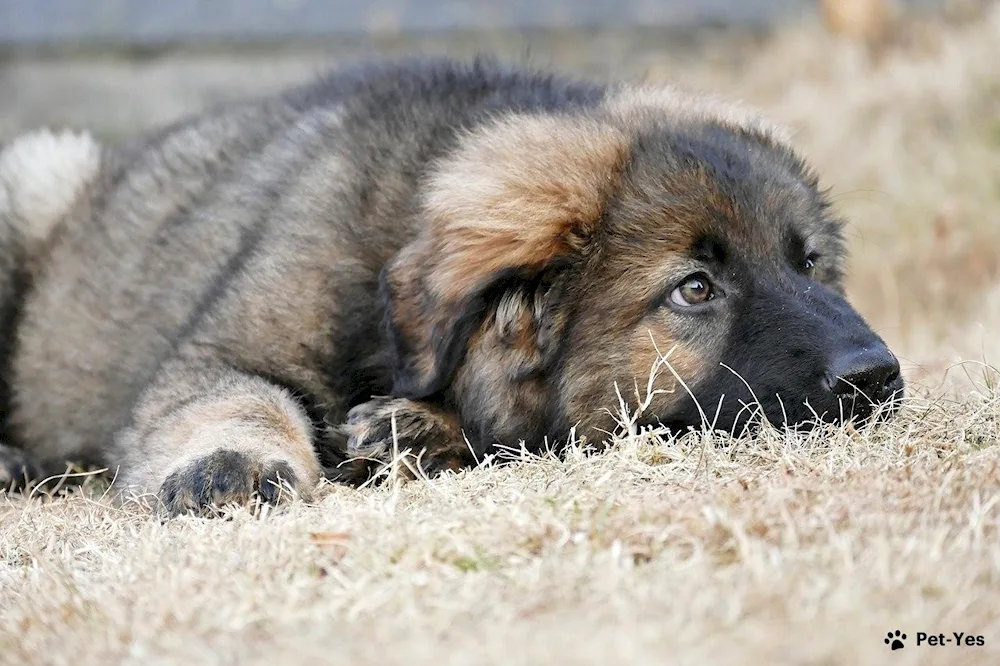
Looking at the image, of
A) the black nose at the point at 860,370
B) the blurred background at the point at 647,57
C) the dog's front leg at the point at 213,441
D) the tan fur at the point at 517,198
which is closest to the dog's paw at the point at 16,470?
the dog's front leg at the point at 213,441

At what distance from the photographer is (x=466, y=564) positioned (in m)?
2.36

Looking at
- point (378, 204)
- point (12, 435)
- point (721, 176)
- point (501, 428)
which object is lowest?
point (12, 435)

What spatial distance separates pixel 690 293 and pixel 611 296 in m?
0.21

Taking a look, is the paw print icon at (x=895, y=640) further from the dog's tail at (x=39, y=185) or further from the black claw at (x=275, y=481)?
the dog's tail at (x=39, y=185)

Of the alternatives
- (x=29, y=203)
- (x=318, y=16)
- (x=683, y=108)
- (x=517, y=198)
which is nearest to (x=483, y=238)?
(x=517, y=198)

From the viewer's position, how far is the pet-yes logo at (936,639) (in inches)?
73.2

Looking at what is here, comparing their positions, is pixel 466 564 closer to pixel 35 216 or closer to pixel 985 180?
pixel 35 216

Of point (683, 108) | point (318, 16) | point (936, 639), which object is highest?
point (683, 108)

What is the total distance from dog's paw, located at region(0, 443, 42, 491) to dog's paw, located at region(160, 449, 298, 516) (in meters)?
1.13

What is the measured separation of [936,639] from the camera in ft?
6.19

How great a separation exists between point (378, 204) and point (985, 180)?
449 centimetres

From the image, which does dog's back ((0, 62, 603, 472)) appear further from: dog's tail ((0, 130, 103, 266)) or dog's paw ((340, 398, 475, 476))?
dog's paw ((340, 398, 475, 476))

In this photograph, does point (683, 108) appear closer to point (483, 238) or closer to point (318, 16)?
point (483, 238)

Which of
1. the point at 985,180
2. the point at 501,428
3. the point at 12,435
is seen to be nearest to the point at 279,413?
the point at 501,428
